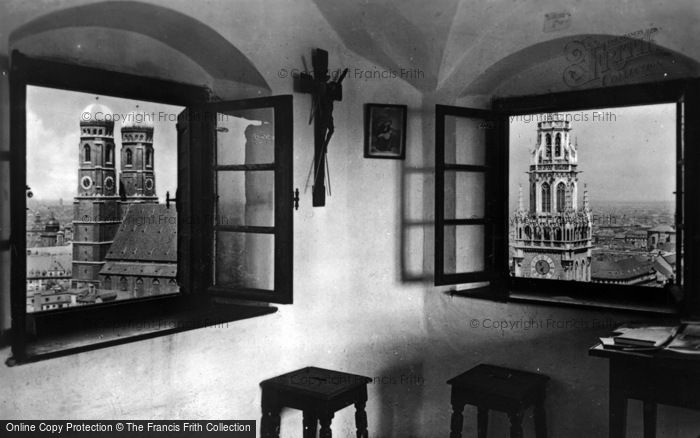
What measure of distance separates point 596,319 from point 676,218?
0.65 m

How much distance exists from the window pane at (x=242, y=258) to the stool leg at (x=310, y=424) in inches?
27.1

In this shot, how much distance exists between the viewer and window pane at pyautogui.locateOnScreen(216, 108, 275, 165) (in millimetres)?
3048

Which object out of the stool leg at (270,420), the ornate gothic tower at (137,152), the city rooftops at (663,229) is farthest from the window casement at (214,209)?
the ornate gothic tower at (137,152)

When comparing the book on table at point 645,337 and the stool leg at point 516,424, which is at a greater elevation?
the book on table at point 645,337

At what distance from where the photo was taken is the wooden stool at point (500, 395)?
2.93 metres

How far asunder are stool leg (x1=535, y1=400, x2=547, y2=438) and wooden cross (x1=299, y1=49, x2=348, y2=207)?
1.58 meters

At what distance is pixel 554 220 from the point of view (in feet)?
40.3

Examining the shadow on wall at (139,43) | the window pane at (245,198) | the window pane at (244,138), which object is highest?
the shadow on wall at (139,43)

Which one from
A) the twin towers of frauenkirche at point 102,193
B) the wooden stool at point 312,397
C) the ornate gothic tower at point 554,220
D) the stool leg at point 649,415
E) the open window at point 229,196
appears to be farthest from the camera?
the twin towers of frauenkirche at point 102,193

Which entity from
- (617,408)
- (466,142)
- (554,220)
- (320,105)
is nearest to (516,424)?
(617,408)

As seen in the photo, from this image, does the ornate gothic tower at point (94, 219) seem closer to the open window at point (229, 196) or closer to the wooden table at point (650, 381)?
the open window at point (229, 196)

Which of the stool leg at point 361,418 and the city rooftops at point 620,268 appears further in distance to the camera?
the city rooftops at point 620,268

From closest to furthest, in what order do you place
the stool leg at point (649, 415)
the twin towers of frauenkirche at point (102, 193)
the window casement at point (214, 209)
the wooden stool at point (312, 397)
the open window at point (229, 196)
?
the stool leg at point (649, 415) < the window casement at point (214, 209) < the wooden stool at point (312, 397) < the open window at point (229, 196) < the twin towers of frauenkirche at point (102, 193)

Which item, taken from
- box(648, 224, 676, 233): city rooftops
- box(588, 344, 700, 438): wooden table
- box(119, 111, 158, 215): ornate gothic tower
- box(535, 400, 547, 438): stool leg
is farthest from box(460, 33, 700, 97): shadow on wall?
box(119, 111, 158, 215): ornate gothic tower
